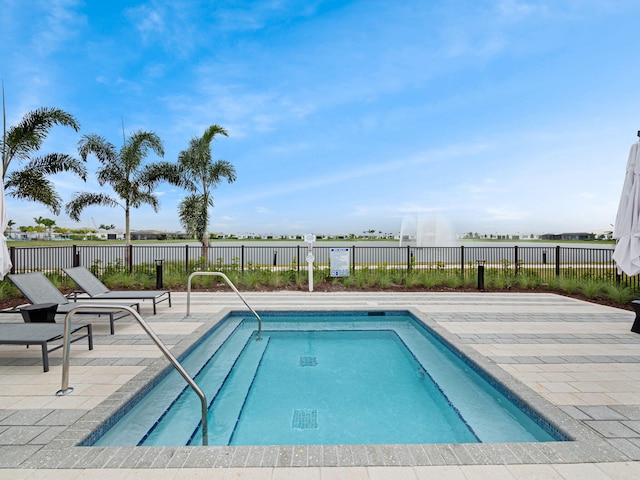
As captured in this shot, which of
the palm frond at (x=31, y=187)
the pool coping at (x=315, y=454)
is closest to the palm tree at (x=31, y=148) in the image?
the palm frond at (x=31, y=187)

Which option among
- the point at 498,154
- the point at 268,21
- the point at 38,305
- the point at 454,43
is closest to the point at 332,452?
the point at 38,305

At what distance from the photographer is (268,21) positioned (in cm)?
1220

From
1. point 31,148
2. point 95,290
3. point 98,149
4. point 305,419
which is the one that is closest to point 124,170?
point 98,149

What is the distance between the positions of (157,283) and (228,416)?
8535 mm

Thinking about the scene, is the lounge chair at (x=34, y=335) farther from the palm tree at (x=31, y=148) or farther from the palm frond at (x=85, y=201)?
the palm frond at (x=85, y=201)

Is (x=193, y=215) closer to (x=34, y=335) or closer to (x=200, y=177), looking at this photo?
(x=200, y=177)

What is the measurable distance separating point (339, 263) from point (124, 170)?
35.8 feet

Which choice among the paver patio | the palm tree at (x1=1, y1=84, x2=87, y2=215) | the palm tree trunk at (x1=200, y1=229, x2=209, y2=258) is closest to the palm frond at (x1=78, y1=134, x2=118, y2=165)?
the palm tree at (x1=1, y1=84, x2=87, y2=215)

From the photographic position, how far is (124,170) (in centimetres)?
1509

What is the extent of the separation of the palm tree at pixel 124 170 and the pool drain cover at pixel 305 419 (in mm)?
13800

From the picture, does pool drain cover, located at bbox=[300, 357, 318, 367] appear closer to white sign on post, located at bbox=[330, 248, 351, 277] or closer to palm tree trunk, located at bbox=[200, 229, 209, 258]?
white sign on post, located at bbox=[330, 248, 351, 277]

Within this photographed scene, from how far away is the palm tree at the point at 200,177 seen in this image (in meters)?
15.7

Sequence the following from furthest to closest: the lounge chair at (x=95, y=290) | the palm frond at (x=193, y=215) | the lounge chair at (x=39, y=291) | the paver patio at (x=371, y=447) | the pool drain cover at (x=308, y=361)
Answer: the palm frond at (x=193, y=215) → the lounge chair at (x=95, y=290) → the lounge chair at (x=39, y=291) → the pool drain cover at (x=308, y=361) → the paver patio at (x=371, y=447)

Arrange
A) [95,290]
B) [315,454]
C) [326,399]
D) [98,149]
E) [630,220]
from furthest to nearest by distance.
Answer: [98,149], [95,290], [630,220], [326,399], [315,454]
